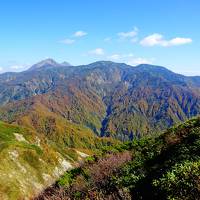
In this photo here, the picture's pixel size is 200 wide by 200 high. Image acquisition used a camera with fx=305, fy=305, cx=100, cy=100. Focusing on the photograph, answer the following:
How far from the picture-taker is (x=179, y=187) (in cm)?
1745

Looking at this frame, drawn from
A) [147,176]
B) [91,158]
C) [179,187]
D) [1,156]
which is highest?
[179,187]

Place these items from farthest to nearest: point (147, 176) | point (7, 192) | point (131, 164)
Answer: point (7, 192) → point (131, 164) → point (147, 176)

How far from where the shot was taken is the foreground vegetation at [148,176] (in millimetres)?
17828

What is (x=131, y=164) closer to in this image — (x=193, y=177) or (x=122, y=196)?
(x=122, y=196)

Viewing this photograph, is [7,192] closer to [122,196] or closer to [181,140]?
[181,140]

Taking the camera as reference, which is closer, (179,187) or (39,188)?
(179,187)

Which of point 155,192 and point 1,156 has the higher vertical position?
point 155,192

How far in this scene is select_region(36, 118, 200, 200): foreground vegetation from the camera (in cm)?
1783

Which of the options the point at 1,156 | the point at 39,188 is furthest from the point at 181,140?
the point at 1,156

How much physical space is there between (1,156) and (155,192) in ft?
189

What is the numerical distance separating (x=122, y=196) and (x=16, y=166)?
5737 cm

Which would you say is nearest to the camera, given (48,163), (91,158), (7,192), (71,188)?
(71,188)

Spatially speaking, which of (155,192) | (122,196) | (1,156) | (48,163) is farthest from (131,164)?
(48,163)

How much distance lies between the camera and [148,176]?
26.3 meters
